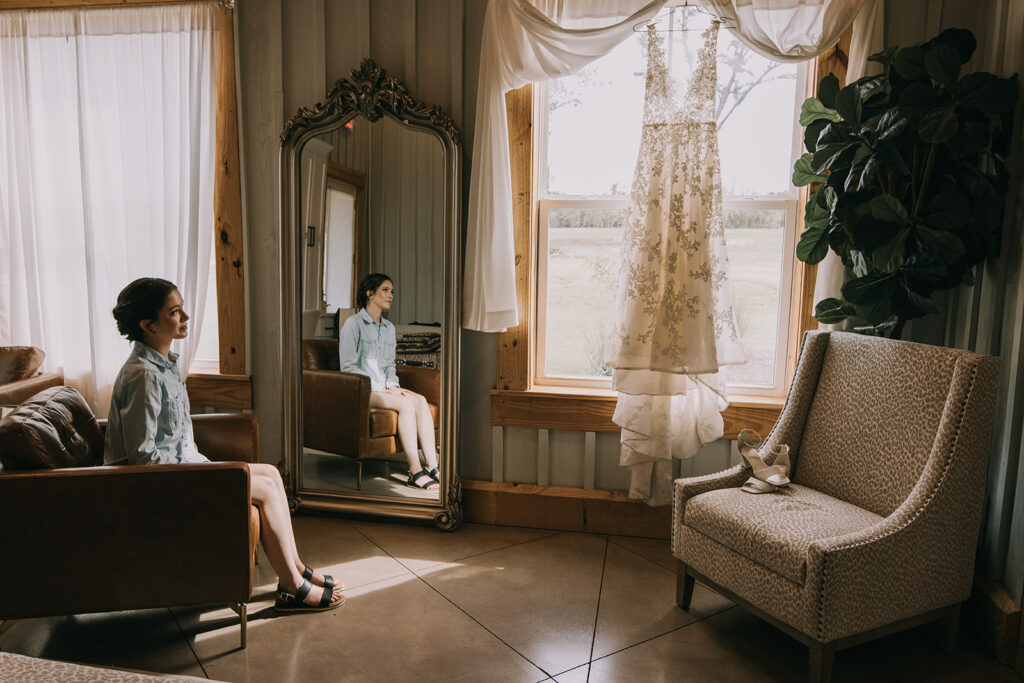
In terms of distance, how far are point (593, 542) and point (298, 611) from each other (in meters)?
1.29

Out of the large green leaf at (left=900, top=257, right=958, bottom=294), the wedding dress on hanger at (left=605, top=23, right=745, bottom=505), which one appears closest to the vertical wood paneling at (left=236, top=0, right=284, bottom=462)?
the wedding dress on hanger at (left=605, top=23, right=745, bottom=505)

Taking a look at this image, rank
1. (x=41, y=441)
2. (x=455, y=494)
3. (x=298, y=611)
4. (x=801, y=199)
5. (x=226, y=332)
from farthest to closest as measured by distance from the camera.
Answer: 1. (x=226, y=332)
2. (x=455, y=494)
3. (x=801, y=199)
4. (x=298, y=611)
5. (x=41, y=441)

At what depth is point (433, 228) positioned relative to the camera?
315 cm

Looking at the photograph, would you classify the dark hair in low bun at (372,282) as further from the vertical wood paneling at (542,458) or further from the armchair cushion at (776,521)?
the armchair cushion at (776,521)

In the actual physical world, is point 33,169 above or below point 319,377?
above

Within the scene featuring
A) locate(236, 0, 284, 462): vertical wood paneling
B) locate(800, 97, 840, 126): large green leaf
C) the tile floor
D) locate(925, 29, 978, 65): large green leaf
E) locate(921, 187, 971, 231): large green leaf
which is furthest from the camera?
locate(236, 0, 284, 462): vertical wood paneling

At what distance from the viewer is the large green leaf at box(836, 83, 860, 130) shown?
2.43 m

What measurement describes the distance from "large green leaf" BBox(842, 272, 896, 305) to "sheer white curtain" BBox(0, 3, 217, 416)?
2880 mm

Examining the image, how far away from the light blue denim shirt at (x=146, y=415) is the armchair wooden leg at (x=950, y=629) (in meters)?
2.59

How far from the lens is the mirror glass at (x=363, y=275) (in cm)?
313

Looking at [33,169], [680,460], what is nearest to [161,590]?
[680,460]

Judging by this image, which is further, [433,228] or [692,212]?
[433,228]

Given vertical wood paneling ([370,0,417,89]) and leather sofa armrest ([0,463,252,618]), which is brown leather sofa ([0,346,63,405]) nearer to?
leather sofa armrest ([0,463,252,618])

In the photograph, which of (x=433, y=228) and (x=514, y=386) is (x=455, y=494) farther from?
(x=433, y=228)
